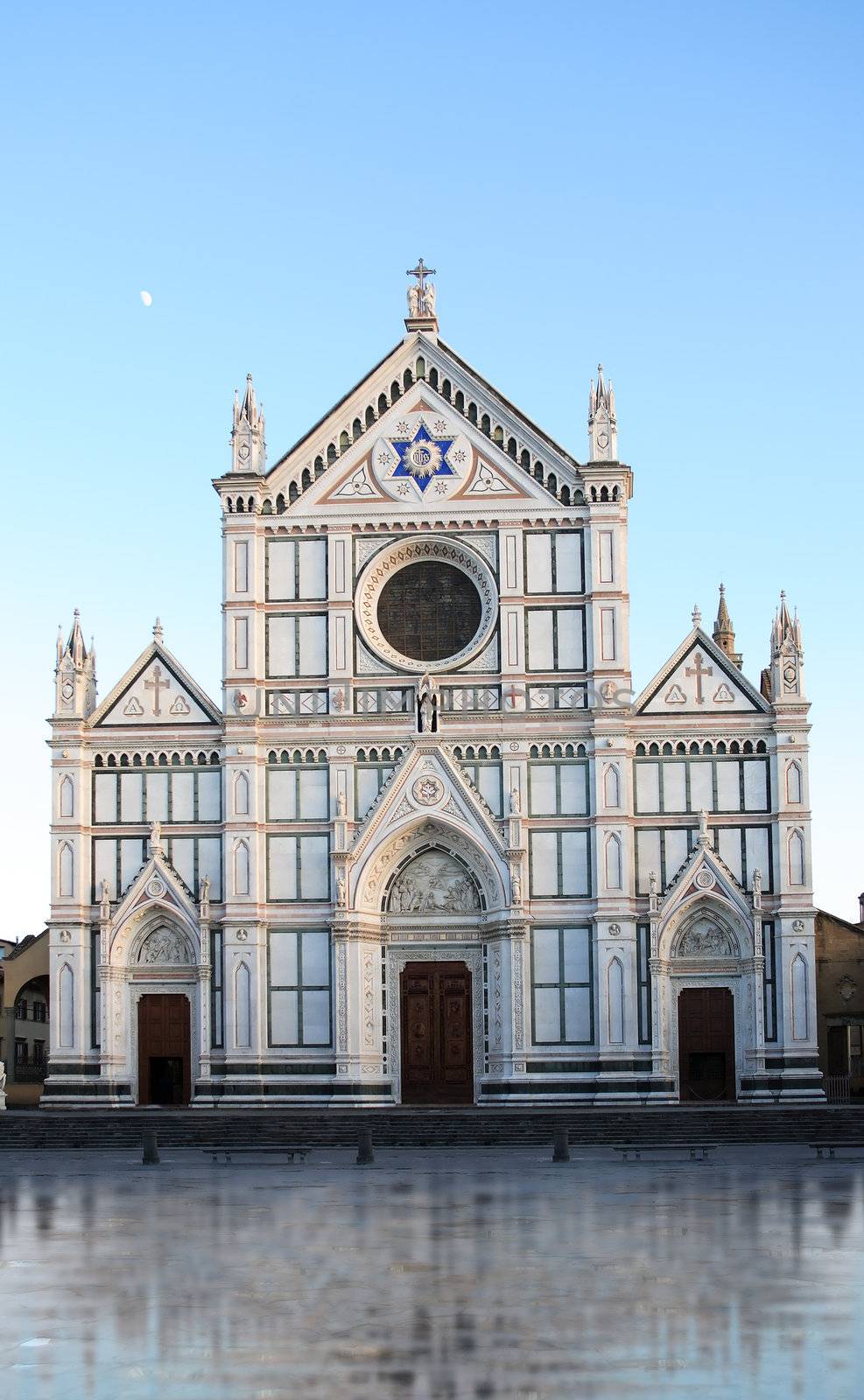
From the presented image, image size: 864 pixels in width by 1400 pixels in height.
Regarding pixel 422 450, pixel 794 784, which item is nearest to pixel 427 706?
pixel 422 450

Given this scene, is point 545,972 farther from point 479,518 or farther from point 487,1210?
point 487,1210

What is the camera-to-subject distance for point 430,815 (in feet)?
148

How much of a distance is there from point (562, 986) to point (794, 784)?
7645 mm

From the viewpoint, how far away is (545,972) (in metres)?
44.7

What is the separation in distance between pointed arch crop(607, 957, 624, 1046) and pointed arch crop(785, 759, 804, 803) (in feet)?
19.3

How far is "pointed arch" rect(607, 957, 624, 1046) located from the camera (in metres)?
44.0

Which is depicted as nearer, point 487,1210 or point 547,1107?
point 487,1210

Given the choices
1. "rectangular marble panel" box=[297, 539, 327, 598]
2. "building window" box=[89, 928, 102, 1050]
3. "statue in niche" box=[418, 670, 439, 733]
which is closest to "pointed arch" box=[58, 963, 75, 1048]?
"building window" box=[89, 928, 102, 1050]

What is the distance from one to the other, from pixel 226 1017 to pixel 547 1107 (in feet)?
27.4

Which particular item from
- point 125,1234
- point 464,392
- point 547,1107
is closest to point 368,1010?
point 547,1107

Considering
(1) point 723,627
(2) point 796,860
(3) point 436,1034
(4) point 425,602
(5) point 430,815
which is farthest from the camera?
A: (1) point 723,627

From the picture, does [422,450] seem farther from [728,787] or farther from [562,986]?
[562,986]

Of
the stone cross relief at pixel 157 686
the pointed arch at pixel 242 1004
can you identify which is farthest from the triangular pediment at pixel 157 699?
the pointed arch at pixel 242 1004

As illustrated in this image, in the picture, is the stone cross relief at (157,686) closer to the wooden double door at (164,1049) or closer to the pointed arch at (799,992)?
the wooden double door at (164,1049)
